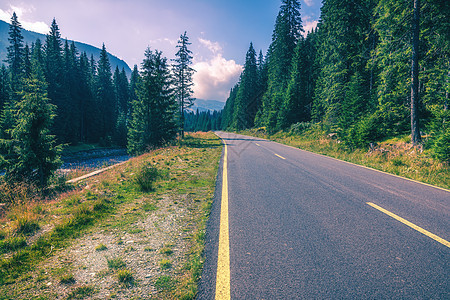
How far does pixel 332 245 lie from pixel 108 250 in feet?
10.5

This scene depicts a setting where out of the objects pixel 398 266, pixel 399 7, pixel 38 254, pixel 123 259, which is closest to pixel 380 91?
pixel 399 7

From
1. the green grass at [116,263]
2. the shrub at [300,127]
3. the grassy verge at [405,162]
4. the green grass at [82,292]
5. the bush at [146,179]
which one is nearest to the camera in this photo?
the green grass at [82,292]

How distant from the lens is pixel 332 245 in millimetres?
2816

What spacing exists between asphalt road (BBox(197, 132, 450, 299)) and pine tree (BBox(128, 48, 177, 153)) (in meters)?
18.1

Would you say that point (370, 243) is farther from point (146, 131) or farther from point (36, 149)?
point (146, 131)

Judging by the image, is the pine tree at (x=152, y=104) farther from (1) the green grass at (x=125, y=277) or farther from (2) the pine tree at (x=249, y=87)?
(2) the pine tree at (x=249, y=87)

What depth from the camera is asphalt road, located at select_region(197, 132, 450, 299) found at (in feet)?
6.68

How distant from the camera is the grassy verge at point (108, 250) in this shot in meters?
2.05

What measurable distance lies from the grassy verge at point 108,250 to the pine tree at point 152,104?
1696 centimetres

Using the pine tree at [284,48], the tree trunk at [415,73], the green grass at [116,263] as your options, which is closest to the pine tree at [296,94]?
the pine tree at [284,48]

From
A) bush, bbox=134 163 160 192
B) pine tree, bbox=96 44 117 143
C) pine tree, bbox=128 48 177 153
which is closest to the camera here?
bush, bbox=134 163 160 192

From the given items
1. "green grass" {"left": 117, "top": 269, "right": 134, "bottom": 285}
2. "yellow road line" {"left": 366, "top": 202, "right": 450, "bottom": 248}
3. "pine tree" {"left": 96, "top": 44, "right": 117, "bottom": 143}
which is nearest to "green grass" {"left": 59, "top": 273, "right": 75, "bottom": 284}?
"green grass" {"left": 117, "top": 269, "right": 134, "bottom": 285}

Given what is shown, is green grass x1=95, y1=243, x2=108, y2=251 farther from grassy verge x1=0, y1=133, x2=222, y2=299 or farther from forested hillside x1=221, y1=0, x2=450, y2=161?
forested hillside x1=221, y1=0, x2=450, y2=161

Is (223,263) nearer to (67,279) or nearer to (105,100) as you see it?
(67,279)
